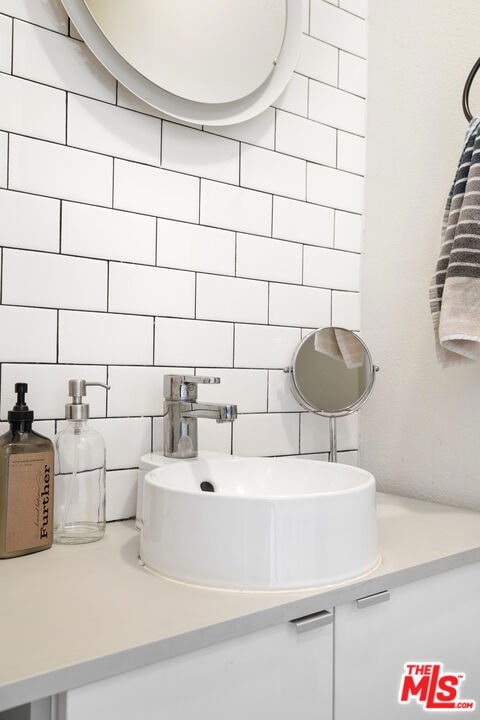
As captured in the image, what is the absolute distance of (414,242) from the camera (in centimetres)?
137

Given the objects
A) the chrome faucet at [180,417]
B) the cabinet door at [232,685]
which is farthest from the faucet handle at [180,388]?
the cabinet door at [232,685]

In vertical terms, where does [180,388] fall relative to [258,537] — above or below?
above

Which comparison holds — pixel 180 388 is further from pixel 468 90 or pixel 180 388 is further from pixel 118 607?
pixel 468 90

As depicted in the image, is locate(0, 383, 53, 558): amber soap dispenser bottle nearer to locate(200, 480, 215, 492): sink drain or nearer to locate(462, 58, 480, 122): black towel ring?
locate(200, 480, 215, 492): sink drain

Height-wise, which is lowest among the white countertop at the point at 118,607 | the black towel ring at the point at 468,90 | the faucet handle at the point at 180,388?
the white countertop at the point at 118,607

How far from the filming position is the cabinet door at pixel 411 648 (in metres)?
0.81

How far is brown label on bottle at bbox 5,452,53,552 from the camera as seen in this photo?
2.89 ft

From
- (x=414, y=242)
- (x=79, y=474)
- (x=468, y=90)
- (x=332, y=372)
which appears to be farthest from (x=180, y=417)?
(x=468, y=90)

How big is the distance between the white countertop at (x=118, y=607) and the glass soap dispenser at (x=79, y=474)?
45 mm

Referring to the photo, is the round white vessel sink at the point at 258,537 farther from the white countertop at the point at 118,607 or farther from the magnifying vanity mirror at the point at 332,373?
the magnifying vanity mirror at the point at 332,373

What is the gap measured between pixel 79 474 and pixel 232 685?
441mm

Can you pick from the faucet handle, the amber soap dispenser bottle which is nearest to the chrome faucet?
Result: the faucet handle

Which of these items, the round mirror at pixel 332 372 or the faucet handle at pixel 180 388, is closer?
the faucet handle at pixel 180 388

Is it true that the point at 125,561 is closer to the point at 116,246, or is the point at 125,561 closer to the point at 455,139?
the point at 116,246
